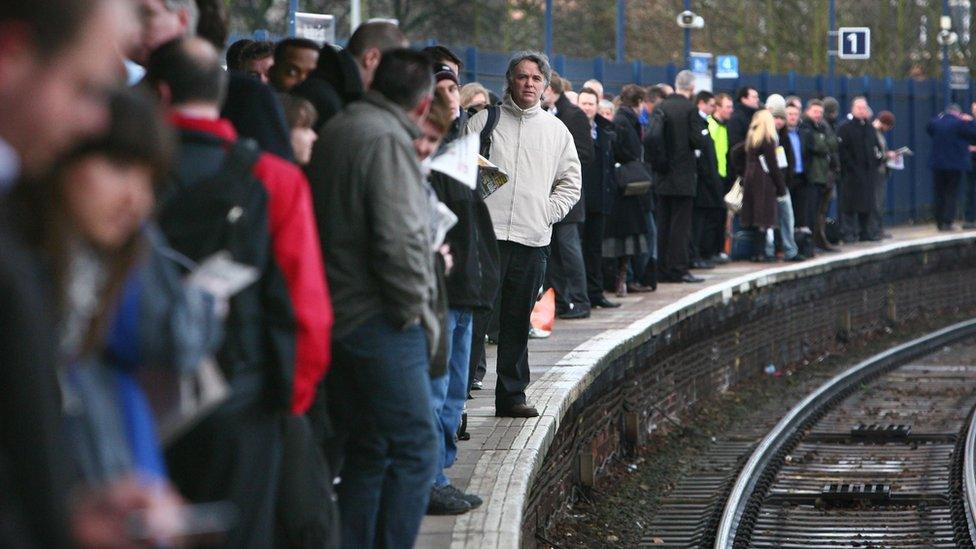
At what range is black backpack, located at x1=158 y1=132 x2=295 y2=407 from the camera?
4117mm

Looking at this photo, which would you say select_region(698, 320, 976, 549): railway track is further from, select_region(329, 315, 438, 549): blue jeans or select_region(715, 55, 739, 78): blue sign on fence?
select_region(715, 55, 739, 78): blue sign on fence

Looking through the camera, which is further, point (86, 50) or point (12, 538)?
point (86, 50)

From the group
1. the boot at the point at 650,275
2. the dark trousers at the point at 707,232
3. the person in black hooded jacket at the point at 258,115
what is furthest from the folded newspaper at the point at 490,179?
the dark trousers at the point at 707,232

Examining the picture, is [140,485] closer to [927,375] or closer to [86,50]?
[86,50]

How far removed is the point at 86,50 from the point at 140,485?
26.9 inches

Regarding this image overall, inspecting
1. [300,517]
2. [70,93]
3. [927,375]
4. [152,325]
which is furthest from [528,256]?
[927,375]

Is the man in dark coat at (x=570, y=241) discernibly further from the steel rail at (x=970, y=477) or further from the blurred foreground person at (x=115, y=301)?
the blurred foreground person at (x=115, y=301)

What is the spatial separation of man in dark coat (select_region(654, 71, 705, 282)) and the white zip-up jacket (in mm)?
6899

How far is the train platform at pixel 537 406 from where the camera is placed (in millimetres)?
6887

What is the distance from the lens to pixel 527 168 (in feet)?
30.0

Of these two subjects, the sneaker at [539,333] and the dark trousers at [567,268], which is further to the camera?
the dark trousers at [567,268]

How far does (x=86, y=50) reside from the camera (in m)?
2.81

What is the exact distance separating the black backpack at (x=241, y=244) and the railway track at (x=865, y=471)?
19.6 ft

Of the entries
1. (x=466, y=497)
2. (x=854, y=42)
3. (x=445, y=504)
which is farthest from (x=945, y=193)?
(x=445, y=504)
